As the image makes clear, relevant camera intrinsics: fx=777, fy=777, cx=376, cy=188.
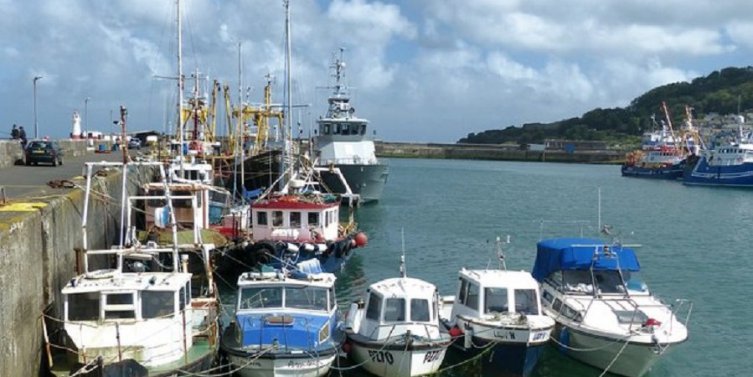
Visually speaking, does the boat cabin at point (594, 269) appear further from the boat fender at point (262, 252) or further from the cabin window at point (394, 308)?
the boat fender at point (262, 252)

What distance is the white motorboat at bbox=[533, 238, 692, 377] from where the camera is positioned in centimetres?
1911

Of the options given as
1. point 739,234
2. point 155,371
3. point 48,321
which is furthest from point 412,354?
point 739,234

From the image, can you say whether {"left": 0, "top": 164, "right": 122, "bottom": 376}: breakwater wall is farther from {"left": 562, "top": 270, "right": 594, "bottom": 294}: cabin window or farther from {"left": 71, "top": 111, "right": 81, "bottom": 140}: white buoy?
{"left": 71, "top": 111, "right": 81, "bottom": 140}: white buoy

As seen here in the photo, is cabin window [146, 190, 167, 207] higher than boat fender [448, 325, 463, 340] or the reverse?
higher

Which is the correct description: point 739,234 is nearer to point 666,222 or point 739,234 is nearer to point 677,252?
point 666,222

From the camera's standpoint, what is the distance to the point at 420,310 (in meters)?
A: 18.4

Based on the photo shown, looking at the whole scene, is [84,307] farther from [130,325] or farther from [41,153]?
[41,153]

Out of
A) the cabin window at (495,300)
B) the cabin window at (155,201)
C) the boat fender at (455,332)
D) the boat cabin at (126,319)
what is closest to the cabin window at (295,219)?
the cabin window at (155,201)

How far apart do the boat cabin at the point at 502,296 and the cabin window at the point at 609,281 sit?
3.02m

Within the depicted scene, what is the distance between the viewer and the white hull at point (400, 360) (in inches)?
689

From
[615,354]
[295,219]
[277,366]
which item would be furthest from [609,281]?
[295,219]

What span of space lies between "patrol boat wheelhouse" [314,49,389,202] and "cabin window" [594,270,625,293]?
146 ft

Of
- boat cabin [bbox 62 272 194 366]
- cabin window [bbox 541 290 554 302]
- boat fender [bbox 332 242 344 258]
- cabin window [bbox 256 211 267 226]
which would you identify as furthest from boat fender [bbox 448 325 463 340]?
cabin window [bbox 256 211 267 226]

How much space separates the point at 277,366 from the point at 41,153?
2961cm
